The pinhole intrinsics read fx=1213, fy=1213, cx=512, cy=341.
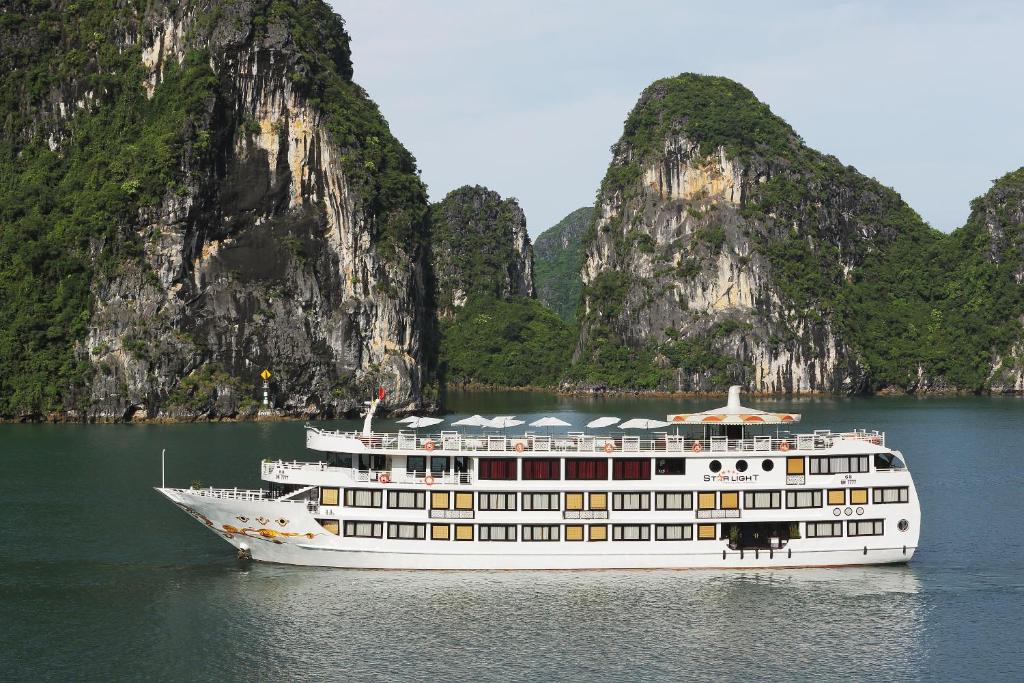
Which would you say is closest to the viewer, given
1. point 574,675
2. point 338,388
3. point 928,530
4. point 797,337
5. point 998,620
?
point 574,675

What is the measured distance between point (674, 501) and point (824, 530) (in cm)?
602

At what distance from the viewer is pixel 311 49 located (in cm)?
13475

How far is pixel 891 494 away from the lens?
4731 cm

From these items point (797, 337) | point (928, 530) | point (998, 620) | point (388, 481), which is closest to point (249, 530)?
point (388, 481)

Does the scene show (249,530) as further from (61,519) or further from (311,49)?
(311,49)

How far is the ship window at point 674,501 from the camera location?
46562mm

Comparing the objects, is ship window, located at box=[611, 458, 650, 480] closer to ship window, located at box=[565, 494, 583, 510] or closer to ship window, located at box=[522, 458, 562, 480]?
ship window, located at box=[565, 494, 583, 510]

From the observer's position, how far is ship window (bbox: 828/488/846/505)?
4694cm

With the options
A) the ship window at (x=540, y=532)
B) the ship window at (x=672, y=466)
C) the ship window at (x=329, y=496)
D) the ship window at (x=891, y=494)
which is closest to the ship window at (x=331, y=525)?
the ship window at (x=329, y=496)

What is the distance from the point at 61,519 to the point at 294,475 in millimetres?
18772

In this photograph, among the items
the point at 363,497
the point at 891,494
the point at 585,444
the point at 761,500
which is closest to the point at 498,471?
the point at 585,444

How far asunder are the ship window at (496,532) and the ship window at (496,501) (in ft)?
2.25

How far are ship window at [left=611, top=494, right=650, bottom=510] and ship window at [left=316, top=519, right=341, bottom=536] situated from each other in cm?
1055

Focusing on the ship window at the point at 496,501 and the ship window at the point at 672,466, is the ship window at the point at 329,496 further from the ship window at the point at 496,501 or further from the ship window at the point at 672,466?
the ship window at the point at 672,466
